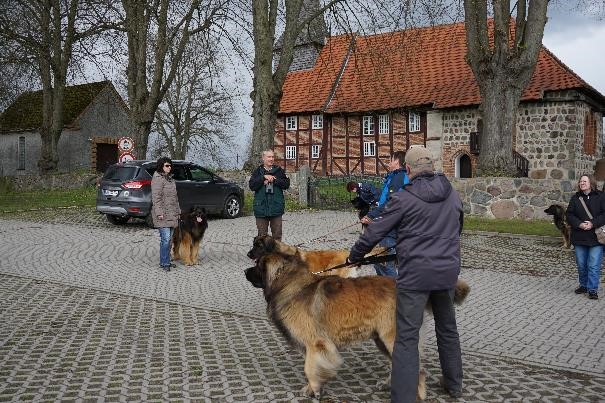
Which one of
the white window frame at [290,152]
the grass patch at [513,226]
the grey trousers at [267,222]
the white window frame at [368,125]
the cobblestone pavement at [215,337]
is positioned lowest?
the cobblestone pavement at [215,337]

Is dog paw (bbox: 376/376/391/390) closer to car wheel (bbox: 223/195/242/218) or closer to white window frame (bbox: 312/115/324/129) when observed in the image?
car wheel (bbox: 223/195/242/218)

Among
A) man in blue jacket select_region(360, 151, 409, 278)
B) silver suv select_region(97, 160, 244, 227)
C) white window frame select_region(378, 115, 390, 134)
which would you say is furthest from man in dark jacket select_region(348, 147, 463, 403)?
white window frame select_region(378, 115, 390, 134)

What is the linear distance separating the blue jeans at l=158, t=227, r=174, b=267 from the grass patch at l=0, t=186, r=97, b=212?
1446 centimetres

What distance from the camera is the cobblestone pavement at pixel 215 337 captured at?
5367 millimetres

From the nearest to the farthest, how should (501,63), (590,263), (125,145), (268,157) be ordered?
(590,263) < (268,157) < (501,63) < (125,145)

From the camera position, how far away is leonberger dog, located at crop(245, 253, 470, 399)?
493 centimetres

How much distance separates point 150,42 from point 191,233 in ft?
58.2

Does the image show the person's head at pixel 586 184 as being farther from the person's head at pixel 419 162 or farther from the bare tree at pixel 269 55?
the bare tree at pixel 269 55

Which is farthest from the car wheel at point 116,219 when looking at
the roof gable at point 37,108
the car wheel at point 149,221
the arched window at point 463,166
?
the roof gable at point 37,108

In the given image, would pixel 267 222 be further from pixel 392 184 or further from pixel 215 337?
pixel 215 337

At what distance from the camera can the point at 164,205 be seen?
11.4m

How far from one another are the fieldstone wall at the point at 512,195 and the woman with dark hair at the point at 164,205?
35.3 ft

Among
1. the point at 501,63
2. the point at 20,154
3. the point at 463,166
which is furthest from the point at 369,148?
the point at 20,154

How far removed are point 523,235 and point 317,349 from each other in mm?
12113
